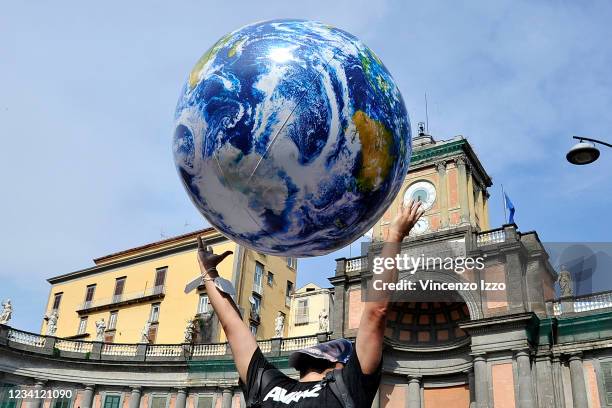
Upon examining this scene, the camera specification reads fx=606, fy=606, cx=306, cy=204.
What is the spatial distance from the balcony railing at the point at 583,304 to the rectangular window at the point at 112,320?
29185 mm

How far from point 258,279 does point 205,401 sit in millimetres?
9662

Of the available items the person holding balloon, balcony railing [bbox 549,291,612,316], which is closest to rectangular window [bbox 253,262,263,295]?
balcony railing [bbox 549,291,612,316]

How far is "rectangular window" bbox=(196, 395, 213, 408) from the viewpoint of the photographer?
34062 millimetres

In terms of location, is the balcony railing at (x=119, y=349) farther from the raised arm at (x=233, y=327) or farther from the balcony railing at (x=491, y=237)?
the raised arm at (x=233, y=327)

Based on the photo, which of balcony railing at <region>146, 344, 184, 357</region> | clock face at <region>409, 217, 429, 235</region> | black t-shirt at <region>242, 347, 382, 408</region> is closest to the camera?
black t-shirt at <region>242, 347, 382, 408</region>

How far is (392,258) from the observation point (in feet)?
11.3

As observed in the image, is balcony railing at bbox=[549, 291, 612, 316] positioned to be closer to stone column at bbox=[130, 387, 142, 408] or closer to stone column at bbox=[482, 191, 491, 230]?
stone column at bbox=[482, 191, 491, 230]

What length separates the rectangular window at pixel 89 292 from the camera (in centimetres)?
4547

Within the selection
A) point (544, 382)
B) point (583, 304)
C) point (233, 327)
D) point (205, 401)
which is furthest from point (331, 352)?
point (205, 401)

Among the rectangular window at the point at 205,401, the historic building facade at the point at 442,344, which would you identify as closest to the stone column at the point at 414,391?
the historic building facade at the point at 442,344

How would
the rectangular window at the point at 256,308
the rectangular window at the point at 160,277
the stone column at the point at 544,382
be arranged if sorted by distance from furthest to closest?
1. the rectangular window at the point at 160,277
2. the rectangular window at the point at 256,308
3. the stone column at the point at 544,382

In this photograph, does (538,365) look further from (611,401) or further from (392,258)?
(392,258)

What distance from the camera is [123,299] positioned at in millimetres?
42969

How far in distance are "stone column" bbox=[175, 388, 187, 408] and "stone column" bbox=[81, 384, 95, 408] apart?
194 inches
